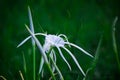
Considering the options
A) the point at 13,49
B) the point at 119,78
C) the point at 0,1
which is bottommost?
the point at 119,78

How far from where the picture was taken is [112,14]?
3.18 meters

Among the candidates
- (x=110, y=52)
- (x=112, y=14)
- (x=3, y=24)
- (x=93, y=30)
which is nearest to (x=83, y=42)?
(x=110, y=52)

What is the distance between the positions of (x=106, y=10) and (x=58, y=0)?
15.5 inches

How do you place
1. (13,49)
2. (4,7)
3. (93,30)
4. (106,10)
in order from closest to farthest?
(13,49)
(93,30)
(4,7)
(106,10)

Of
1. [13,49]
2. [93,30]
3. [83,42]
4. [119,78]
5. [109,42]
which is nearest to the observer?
[119,78]

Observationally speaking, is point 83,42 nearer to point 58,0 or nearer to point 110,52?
point 110,52

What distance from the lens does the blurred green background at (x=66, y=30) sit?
1999 mm

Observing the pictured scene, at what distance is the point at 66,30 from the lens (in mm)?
1828

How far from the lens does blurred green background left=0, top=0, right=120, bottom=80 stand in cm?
200

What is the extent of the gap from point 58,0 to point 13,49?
1014 millimetres

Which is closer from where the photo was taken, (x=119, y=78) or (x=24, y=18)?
(x=119, y=78)

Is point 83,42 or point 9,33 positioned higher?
point 9,33

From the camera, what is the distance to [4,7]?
3.01m

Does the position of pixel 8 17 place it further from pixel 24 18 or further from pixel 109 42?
pixel 109 42
